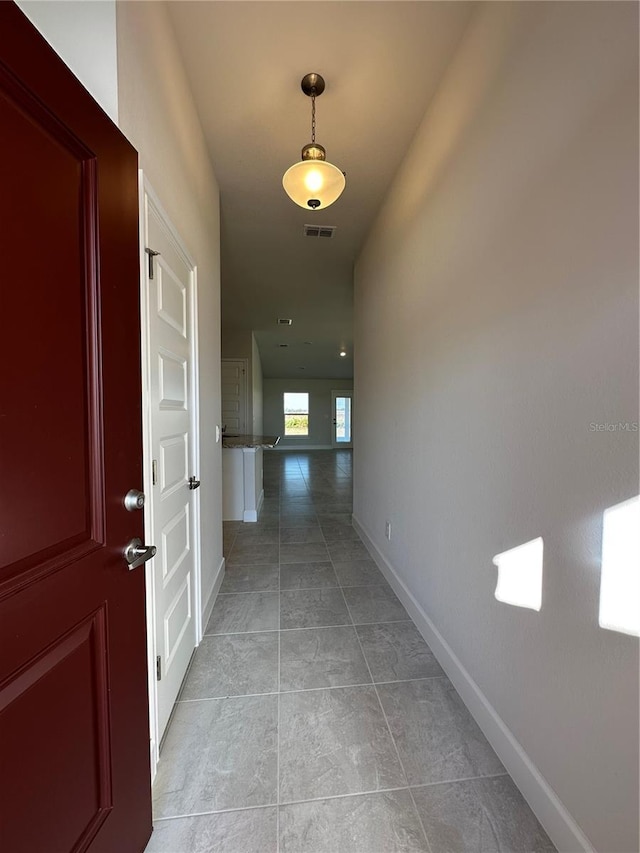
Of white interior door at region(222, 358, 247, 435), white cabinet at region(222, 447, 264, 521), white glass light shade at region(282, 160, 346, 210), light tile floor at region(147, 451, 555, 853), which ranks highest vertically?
white glass light shade at region(282, 160, 346, 210)

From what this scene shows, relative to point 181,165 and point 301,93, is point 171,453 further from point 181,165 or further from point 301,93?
point 301,93

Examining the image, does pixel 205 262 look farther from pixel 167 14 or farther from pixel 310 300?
pixel 310 300

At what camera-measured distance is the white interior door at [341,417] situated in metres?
12.6

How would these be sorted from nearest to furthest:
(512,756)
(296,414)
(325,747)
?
1. (512,756)
2. (325,747)
3. (296,414)

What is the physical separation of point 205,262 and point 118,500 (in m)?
1.78

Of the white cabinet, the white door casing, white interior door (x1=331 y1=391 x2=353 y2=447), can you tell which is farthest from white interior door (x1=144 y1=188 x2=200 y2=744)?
white interior door (x1=331 y1=391 x2=353 y2=447)

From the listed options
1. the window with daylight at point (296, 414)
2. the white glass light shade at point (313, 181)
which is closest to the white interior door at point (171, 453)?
the white glass light shade at point (313, 181)

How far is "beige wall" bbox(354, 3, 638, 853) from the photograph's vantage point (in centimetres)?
89

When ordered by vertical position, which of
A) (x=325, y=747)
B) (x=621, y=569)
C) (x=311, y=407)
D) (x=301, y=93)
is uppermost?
(x=301, y=93)

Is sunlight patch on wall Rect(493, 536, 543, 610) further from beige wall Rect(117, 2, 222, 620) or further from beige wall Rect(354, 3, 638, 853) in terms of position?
beige wall Rect(117, 2, 222, 620)

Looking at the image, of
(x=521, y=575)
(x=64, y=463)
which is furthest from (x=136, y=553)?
(x=521, y=575)

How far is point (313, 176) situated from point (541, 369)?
1.32m

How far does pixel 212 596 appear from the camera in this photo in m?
2.37

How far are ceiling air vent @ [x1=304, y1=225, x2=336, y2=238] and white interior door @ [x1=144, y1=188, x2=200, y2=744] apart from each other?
162cm
